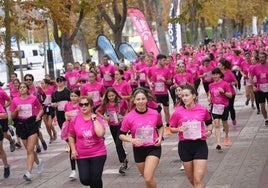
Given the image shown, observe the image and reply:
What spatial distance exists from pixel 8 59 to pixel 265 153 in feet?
31.9

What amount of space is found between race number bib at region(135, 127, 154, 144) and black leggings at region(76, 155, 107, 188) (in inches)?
23.9

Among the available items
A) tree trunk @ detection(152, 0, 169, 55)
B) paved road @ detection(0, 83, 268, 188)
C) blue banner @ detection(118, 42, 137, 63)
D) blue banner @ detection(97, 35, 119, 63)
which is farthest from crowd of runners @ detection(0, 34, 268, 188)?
tree trunk @ detection(152, 0, 169, 55)

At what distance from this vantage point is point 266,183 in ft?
28.7

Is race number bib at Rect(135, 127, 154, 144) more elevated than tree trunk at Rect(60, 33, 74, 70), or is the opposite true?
tree trunk at Rect(60, 33, 74, 70)

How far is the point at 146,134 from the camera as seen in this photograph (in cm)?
761

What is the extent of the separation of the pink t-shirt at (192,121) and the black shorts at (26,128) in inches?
151

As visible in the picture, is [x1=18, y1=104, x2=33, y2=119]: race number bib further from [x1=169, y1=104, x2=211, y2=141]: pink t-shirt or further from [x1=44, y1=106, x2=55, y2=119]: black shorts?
[x1=44, y1=106, x2=55, y2=119]: black shorts

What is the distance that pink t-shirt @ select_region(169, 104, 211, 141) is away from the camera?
7.45 metres

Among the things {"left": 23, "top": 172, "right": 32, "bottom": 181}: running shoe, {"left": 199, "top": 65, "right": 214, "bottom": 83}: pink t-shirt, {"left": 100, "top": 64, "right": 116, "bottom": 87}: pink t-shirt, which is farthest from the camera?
{"left": 100, "top": 64, "right": 116, "bottom": 87}: pink t-shirt

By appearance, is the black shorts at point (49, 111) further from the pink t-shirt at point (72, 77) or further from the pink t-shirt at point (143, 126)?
the pink t-shirt at point (143, 126)

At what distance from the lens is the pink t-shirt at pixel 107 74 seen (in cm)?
1778

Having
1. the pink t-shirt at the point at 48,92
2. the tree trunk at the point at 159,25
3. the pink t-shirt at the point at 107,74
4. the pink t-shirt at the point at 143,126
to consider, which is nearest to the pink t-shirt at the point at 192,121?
the pink t-shirt at the point at 143,126

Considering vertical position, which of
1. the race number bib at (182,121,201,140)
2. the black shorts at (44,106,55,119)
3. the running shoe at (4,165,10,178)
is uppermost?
the race number bib at (182,121,201,140)

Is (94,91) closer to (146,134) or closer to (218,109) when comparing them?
(218,109)
